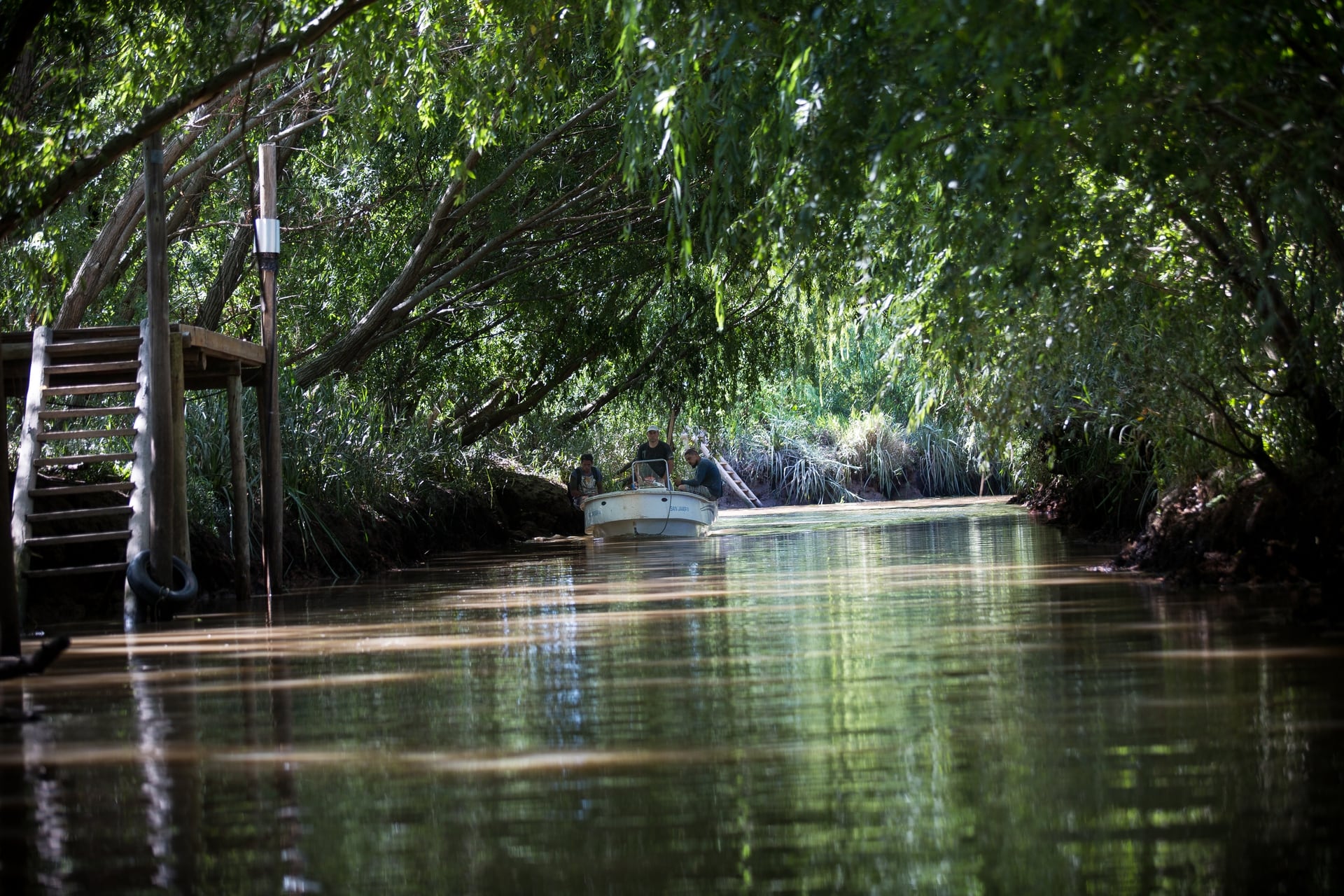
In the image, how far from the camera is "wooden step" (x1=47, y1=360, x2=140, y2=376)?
987 cm

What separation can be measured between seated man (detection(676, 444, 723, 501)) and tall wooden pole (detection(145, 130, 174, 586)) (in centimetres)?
1180

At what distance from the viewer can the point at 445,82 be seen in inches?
447

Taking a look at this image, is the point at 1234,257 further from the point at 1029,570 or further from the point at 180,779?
the point at 180,779

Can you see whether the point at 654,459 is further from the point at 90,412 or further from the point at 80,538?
the point at 80,538

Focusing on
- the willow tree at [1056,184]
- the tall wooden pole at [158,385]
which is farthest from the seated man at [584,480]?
the willow tree at [1056,184]

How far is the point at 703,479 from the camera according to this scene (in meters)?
21.3

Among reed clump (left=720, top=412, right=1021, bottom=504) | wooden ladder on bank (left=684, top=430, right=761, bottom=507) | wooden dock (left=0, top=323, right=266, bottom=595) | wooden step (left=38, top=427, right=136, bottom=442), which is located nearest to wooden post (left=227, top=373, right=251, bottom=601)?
wooden dock (left=0, top=323, right=266, bottom=595)

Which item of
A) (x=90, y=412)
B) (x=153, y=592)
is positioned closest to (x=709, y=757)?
(x=153, y=592)

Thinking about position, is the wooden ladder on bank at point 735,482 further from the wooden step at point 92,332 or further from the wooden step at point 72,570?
the wooden step at point 72,570

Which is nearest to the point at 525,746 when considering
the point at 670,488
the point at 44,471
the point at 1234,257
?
the point at 1234,257

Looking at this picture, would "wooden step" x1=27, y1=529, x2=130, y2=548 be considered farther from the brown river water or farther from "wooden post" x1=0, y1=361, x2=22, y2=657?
Answer: "wooden post" x1=0, y1=361, x2=22, y2=657

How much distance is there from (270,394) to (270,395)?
0.01 meters

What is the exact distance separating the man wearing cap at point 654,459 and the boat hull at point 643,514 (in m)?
0.89

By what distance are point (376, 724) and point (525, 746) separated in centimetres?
68
